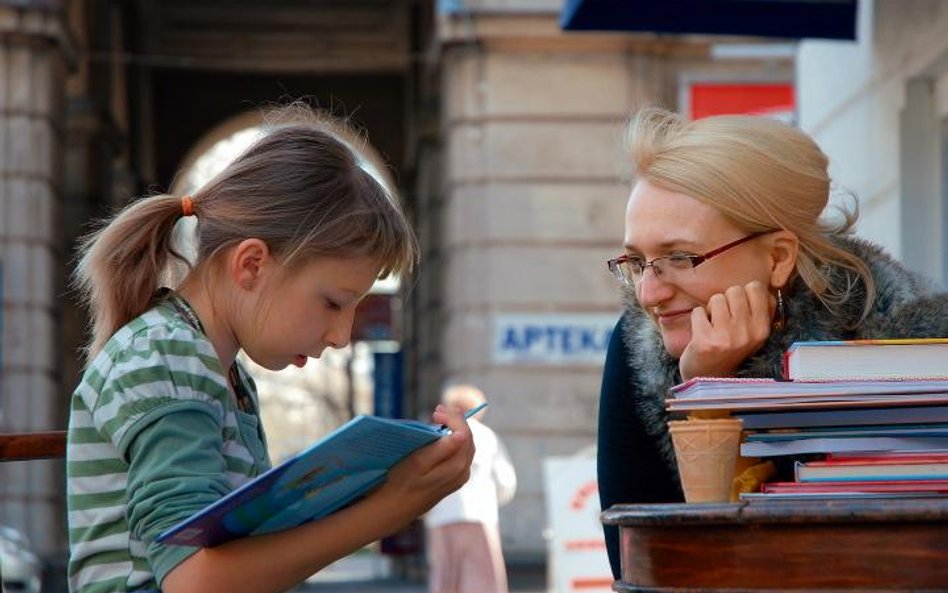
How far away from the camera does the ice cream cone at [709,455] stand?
229 centimetres

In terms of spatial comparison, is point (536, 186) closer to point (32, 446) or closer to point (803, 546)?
point (32, 446)

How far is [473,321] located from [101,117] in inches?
291

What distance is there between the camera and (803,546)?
6.66ft

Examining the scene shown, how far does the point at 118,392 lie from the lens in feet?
8.66

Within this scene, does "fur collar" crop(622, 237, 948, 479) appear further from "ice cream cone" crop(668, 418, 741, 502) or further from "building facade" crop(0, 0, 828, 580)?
"building facade" crop(0, 0, 828, 580)

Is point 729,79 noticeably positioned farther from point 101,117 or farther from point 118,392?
point 118,392

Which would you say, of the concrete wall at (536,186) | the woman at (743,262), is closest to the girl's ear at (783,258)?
the woman at (743,262)

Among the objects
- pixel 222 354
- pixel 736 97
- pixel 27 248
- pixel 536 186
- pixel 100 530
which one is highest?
pixel 736 97

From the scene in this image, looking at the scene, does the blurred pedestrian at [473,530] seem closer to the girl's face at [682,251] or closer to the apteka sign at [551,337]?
the apteka sign at [551,337]

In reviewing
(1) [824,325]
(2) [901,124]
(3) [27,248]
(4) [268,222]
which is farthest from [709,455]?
(3) [27,248]

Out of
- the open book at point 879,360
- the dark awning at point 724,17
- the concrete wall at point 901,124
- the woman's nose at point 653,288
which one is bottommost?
the open book at point 879,360

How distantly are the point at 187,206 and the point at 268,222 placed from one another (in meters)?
0.19

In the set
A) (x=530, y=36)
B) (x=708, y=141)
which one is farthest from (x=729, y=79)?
(x=708, y=141)

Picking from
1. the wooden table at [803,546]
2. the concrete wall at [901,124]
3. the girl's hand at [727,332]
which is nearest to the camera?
the wooden table at [803,546]
